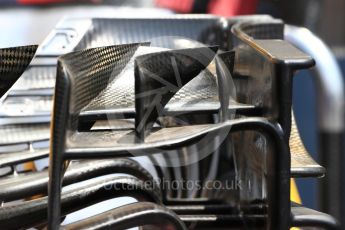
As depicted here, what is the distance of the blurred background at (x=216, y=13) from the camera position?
1362 millimetres

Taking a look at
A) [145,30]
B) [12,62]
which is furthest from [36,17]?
[12,62]

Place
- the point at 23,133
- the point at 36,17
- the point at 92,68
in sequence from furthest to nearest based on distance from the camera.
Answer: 1. the point at 36,17
2. the point at 23,133
3. the point at 92,68

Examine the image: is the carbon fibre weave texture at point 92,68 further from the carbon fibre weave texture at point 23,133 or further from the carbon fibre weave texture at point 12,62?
the carbon fibre weave texture at point 23,133

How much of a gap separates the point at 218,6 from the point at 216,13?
0.02 metres

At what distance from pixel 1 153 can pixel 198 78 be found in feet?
1.34

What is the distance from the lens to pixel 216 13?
5.58 ft

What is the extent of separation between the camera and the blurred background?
1.36 m

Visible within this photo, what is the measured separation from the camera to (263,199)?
0.73 metres

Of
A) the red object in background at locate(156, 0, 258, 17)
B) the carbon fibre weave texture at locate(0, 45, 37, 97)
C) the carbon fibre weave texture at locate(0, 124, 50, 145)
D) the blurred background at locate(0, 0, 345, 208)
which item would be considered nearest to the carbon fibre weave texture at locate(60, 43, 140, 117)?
the carbon fibre weave texture at locate(0, 45, 37, 97)

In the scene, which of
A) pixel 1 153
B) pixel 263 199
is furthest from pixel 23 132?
pixel 263 199

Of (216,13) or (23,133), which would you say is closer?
(23,133)

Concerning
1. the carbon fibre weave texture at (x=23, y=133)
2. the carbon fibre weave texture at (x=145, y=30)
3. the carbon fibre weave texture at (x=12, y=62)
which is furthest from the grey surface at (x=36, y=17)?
the carbon fibre weave texture at (x=12, y=62)

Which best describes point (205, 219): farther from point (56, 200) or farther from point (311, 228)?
point (56, 200)

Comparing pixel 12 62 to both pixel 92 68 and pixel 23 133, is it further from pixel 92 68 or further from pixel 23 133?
pixel 23 133
